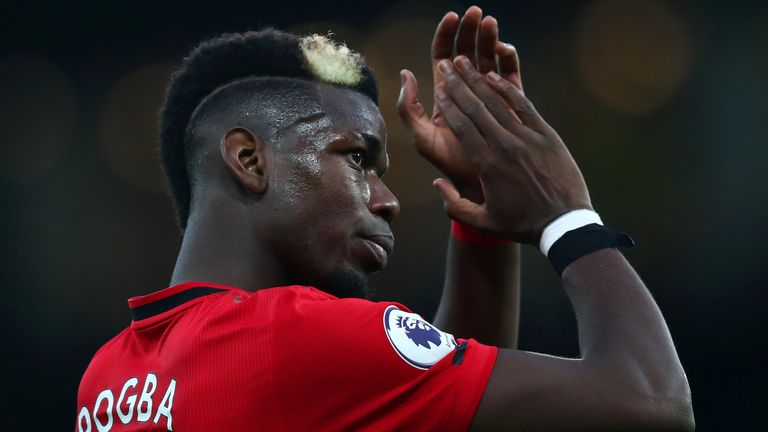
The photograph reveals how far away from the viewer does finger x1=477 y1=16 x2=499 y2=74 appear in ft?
9.07

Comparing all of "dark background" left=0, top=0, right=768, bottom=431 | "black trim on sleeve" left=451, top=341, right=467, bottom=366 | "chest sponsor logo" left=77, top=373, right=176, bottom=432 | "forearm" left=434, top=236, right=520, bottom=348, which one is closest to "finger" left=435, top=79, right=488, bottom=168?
"black trim on sleeve" left=451, top=341, right=467, bottom=366

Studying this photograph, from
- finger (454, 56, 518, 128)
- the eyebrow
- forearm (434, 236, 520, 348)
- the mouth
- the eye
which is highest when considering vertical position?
finger (454, 56, 518, 128)

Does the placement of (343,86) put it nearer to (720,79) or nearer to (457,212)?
(457,212)

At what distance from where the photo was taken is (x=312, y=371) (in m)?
1.99

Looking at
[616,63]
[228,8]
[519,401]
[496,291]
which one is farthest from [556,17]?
[519,401]

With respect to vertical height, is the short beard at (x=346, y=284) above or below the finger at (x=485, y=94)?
below

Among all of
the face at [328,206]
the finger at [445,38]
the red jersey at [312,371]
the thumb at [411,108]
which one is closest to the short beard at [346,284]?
the face at [328,206]

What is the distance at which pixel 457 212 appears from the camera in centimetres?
261

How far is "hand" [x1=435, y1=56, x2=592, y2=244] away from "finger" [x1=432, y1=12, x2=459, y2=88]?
32 centimetres

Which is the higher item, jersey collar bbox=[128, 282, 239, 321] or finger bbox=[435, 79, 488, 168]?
finger bbox=[435, 79, 488, 168]

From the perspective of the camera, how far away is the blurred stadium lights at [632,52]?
7512 millimetres

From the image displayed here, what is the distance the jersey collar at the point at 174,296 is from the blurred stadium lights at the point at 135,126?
517cm

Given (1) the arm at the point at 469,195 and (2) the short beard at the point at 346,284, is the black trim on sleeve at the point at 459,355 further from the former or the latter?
(1) the arm at the point at 469,195

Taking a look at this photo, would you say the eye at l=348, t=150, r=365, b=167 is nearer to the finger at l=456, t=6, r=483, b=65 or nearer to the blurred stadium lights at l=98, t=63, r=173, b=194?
the finger at l=456, t=6, r=483, b=65
